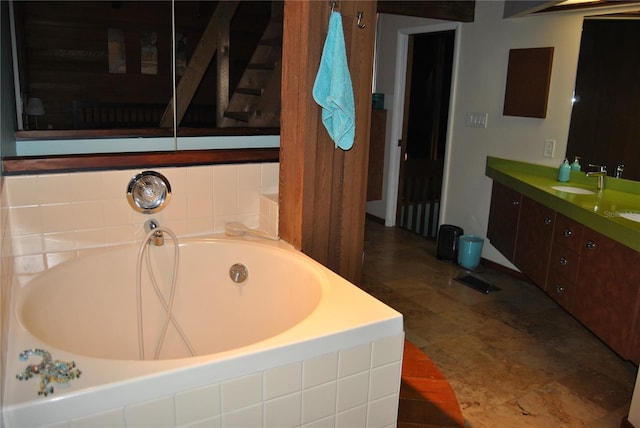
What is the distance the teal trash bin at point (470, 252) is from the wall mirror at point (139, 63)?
5.97 ft

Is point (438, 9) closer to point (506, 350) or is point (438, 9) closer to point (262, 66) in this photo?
point (262, 66)

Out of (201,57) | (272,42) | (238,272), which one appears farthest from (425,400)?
(201,57)

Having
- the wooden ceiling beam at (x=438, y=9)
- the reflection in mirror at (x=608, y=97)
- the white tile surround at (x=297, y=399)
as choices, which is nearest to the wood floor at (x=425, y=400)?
the white tile surround at (x=297, y=399)

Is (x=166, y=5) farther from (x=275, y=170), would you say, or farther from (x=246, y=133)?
(x=275, y=170)

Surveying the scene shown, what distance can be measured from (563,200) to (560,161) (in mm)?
879

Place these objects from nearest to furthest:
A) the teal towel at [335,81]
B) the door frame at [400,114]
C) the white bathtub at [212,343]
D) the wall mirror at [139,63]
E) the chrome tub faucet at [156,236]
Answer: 1. the white bathtub at [212,343]
2. the teal towel at [335,81]
3. the chrome tub faucet at [156,236]
4. the wall mirror at [139,63]
5. the door frame at [400,114]

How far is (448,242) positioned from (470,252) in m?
0.24

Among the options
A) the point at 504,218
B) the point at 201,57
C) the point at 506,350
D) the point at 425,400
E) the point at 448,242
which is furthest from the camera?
the point at 201,57

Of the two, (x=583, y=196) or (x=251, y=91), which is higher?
(x=251, y=91)

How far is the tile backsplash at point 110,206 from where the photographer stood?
1978mm

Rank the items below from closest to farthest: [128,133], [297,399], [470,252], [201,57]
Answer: [297,399] < [128,133] < [470,252] < [201,57]

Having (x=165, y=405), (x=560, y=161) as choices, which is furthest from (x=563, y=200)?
(x=165, y=405)

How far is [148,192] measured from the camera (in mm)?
2203

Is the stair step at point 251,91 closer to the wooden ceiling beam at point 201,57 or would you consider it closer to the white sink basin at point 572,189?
the wooden ceiling beam at point 201,57
